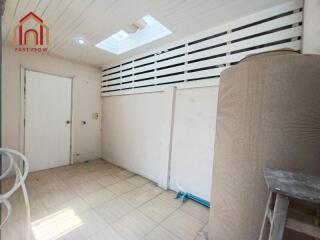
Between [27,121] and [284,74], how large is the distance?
382 centimetres

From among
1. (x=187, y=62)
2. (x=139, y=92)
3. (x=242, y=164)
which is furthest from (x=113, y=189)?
(x=187, y=62)

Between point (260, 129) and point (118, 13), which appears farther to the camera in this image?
point (118, 13)

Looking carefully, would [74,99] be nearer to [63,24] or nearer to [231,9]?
[63,24]

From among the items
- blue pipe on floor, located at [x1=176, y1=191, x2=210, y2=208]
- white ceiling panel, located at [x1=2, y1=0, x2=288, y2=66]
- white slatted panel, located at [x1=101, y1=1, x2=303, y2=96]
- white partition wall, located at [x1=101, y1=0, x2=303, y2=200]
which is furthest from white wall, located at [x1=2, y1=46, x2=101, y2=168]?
blue pipe on floor, located at [x1=176, y1=191, x2=210, y2=208]

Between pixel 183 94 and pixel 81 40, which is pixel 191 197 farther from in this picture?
pixel 81 40

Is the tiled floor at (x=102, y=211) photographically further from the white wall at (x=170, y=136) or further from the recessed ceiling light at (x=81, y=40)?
the recessed ceiling light at (x=81, y=40)

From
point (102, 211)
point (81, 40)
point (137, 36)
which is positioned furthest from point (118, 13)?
point (102, 211)

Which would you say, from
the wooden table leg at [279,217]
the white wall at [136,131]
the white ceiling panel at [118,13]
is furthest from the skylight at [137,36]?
the wooden table leg at [279,217]

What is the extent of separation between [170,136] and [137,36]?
1755 millimetres

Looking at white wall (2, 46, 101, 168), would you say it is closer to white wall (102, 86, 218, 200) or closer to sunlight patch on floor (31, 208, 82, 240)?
white wall (102, 86, 218, 200)

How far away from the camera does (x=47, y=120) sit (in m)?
3.14

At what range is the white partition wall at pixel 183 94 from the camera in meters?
1.63

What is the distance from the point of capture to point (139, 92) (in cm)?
300

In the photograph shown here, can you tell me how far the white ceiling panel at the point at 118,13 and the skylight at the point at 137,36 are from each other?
0.48 ft
